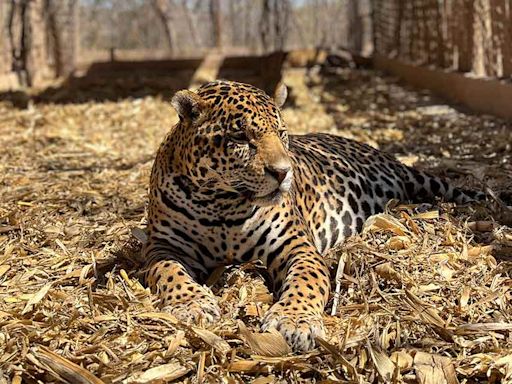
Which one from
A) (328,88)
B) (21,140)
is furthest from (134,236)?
(328,88)

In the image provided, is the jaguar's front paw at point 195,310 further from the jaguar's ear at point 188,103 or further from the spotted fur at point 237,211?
the jaguar's ear at point 188,103

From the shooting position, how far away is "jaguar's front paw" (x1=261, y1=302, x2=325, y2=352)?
3.68 metres

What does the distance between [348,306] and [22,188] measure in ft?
12.2

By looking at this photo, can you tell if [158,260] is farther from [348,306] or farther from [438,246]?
[438,246]

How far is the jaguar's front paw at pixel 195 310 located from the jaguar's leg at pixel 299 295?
11.1 inches

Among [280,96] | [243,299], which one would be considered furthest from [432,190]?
[243,299]

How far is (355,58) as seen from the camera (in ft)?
62.3

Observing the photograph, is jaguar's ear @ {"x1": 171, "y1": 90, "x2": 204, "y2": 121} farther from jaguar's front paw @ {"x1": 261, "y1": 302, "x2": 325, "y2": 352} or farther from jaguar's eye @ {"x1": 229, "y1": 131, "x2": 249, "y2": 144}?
jaguar's front paw @ {"x1": 261, "y1": 302, "x2": 325, "y2": 352}

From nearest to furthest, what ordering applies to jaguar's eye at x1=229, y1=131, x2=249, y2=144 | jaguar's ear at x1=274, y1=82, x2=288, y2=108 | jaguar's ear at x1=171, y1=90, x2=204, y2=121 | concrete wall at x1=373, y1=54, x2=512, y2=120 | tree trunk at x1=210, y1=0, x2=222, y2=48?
jaguar's eye at x1=229, y1=131, x2=249, y2=144, jaguar's ear at x1=171, y1=90, x2=204, y2=121, jaguar's ear at x1=274, y1=82, x2=288, y2=108, concrete wall at x1=373, y1=54, x2=512, y2=120, tree trunk at x1=210, y1=0, x2=222, y2=48

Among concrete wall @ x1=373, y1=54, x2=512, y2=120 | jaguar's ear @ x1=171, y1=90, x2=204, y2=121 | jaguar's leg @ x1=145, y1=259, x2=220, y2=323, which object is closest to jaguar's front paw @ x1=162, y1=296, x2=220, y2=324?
jaguar's leg @ x1=145, y1=259, x2=220, y2=323

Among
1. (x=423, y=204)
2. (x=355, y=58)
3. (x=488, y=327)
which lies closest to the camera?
(x=488, y=327)

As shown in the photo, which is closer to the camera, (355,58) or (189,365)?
(189,365)

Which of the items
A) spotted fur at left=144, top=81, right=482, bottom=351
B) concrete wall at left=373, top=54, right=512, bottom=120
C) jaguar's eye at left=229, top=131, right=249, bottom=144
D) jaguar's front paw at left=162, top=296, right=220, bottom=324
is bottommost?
concrete wall at left=373, top=54, right=512, bottom=120

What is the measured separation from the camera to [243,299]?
434cm
